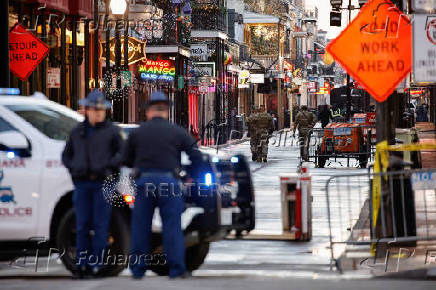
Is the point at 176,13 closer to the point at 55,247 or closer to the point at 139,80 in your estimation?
the point at 139,80

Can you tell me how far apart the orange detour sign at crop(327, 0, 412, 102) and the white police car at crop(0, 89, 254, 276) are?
105 inches

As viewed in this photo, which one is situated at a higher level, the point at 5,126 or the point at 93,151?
the point at 5,126

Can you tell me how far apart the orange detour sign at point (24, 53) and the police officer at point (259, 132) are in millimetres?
13738

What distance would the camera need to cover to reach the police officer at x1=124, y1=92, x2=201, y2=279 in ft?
37.5

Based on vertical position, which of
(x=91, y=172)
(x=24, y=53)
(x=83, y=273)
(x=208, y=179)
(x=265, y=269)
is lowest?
(x=265, y=269)

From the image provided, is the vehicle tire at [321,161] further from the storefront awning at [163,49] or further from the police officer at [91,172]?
the police officer at [91,172]

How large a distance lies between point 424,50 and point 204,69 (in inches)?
1895

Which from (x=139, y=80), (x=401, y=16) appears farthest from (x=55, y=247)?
(x=139, y=80)

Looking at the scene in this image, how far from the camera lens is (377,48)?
14.0 metres

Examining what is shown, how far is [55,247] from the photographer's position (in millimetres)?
11977

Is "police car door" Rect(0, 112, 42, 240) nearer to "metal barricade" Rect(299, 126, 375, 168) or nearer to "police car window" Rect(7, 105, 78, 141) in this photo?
"police car window" Rect(7, 105, 78, 141)

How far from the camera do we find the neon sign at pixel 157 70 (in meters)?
47.6

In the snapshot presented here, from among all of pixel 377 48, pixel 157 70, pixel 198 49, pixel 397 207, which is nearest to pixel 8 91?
pixel 377 48

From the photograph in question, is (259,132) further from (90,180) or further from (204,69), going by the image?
(90,180)
